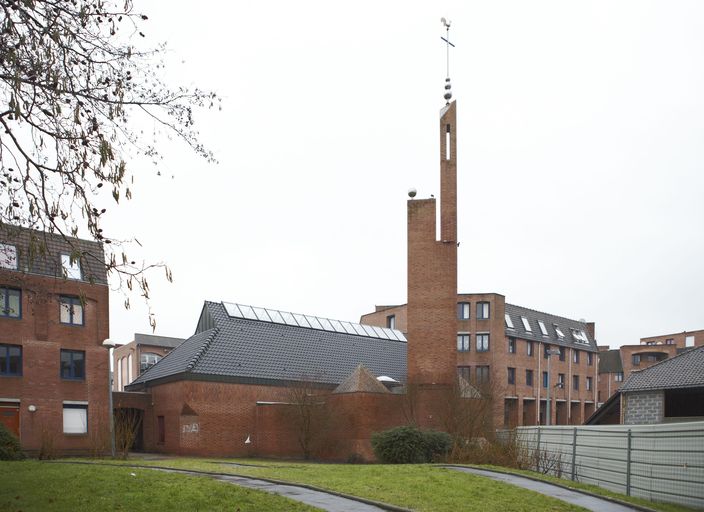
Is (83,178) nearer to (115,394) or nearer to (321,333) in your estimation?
(115,394)

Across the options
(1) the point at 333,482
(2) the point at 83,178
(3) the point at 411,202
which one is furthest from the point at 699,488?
(3) the point at 411,202

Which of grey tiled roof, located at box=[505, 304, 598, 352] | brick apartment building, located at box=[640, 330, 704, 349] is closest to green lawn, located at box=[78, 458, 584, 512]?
grey tiled roof, located at box=[505, 304, 598, 352]

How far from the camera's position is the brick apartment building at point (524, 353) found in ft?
188

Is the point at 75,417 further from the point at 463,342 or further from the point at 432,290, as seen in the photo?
the point at 463,342

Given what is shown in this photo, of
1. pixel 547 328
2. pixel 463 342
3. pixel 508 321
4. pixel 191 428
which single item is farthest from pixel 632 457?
pixel 547 328

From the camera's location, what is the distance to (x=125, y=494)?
39.0 feet

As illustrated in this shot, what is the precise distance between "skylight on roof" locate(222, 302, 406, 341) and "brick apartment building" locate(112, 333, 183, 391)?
19518mm

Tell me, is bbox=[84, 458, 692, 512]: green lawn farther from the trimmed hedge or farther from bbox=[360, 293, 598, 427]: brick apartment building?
bbox=[360, 293, 598, 427]: brick apartment building

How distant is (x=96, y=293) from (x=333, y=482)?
21.5 meters

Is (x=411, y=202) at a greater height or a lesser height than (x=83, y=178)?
greater

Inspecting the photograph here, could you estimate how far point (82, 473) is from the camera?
14.4 meters

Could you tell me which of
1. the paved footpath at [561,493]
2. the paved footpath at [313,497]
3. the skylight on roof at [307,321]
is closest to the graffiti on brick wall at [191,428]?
the skylight on roof at [307,321]

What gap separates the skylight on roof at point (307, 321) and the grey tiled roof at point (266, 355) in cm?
54

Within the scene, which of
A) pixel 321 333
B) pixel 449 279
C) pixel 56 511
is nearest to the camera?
pixel 56 511
